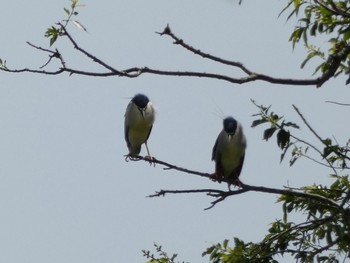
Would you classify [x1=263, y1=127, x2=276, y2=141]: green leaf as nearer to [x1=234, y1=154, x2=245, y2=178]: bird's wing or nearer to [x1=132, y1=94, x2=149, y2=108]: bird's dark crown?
[x1=234, y1=154, x2=245, y2=178]: bird's wing

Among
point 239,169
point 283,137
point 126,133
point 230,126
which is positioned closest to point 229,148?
point 230,126

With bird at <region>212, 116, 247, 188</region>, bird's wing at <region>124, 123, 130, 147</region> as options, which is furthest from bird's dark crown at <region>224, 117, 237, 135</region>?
bird's wing at <region>124, 123, 130, 147</region>

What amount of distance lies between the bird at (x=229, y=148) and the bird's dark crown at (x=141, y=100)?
196 centimetres

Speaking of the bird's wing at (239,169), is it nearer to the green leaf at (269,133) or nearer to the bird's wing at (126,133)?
the bird's wing at (126,133)

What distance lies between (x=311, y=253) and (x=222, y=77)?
7.15ft

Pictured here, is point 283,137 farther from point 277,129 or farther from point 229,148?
point 229,148

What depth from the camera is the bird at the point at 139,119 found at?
11039 millimetres

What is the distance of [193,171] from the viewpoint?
512 cm

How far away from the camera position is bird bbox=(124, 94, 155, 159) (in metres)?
11.0

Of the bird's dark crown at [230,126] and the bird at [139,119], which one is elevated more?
the bird at [139,119]

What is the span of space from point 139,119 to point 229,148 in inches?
83.7

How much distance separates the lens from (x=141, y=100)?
36.4 ft

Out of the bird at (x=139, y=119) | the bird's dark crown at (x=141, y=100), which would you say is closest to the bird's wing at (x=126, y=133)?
the bird at (x=139, y=119)

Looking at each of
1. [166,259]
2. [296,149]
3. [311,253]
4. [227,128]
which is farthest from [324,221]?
[227,128]
